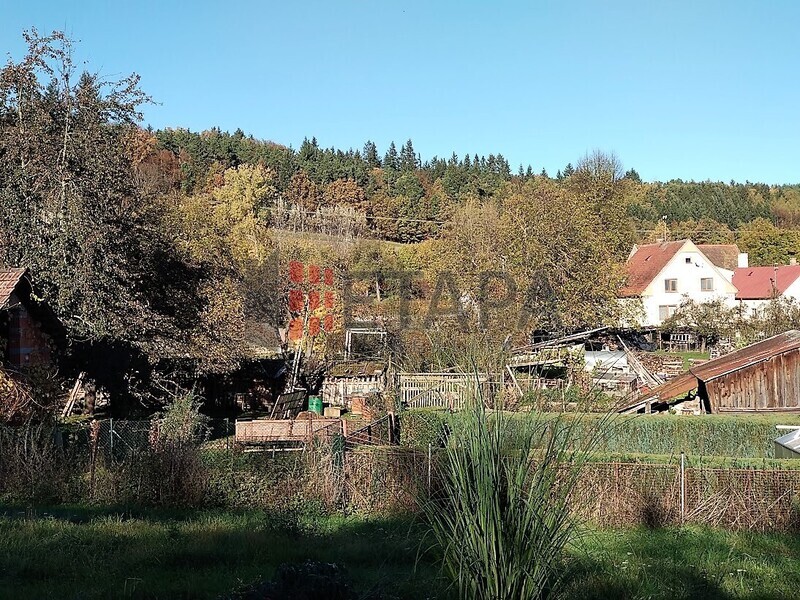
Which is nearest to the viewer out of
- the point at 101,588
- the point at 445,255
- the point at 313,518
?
the point at 101,588

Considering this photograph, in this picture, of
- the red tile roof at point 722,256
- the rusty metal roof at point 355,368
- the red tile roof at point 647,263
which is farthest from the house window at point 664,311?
the rusty metal roof at point 355,368

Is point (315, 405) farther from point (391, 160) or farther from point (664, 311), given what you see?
point (391, 160)

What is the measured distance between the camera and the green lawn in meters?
7.11

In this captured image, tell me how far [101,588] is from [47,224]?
1350 centimetres

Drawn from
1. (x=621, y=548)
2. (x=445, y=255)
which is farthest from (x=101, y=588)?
(x=445, y=255)

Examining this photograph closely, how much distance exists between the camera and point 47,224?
60.2 feet

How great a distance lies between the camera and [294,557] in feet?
27.8

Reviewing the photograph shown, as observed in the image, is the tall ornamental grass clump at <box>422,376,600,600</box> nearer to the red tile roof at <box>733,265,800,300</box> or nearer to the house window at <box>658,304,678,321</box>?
the house window at <box>658,304,678,321</box>

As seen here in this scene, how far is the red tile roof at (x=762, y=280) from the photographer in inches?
2317

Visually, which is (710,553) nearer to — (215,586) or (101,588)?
(215,586)

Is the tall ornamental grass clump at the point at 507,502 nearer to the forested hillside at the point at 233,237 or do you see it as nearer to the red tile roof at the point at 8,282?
the forested hillside at the point at 233,237

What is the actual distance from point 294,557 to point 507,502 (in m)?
4.67

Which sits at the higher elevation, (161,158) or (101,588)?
(161,158)

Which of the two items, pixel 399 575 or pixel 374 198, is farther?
pixel 374 198
